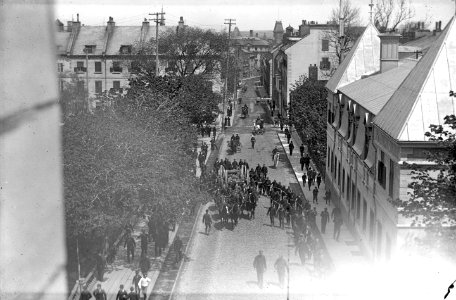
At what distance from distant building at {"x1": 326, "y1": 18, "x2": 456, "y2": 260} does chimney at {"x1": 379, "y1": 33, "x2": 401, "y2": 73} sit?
0.17ft

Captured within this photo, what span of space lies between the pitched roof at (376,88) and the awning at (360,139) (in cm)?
101

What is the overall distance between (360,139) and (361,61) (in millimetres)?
10143

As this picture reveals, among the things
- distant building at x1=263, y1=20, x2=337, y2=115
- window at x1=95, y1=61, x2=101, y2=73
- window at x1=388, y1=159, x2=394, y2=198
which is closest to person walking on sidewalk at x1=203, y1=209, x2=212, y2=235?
window at x1=388, y1=159, x2=394, y2=198

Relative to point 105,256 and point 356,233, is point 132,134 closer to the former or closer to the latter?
point 105,256

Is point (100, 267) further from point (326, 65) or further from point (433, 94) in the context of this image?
point (326, 65)

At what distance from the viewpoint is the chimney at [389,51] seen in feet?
120

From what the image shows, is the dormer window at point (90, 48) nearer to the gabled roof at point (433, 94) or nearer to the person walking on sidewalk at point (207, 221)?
the person walking on sidewalk at point (207, 221)

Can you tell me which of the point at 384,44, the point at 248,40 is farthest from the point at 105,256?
the point at 248,40

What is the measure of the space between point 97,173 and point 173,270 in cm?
543

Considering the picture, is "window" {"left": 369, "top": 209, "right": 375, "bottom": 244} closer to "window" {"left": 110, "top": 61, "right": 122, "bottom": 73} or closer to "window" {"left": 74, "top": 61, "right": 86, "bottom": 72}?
"window" {"left": 110, "top": 61, "right": 122, "bottom": 73}

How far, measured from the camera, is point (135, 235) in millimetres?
30547

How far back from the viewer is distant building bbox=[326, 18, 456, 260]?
22.2 m

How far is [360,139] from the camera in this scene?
101 feet

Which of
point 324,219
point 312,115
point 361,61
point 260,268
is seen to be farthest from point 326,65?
point 260,268
